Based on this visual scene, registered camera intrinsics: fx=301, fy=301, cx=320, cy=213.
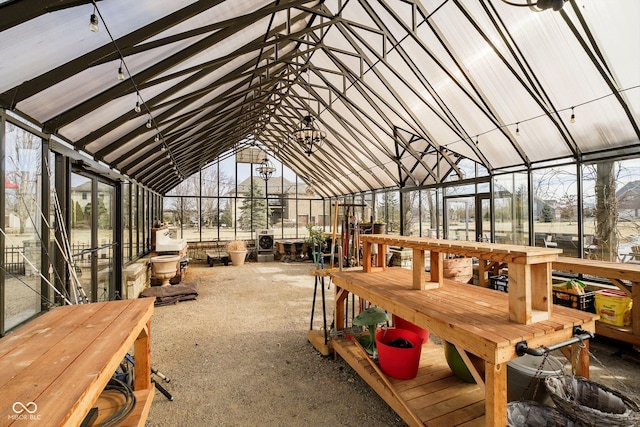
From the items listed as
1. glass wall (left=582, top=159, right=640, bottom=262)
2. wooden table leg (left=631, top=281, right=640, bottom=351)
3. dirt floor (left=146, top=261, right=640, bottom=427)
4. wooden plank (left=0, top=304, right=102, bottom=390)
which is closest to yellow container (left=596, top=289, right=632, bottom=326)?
wooden table leg (left=631, top=281, right=640, bottom=351)

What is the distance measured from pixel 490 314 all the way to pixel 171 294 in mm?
5683

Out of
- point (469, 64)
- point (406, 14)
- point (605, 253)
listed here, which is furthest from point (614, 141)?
point (406, 14)

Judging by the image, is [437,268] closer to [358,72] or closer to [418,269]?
[418,269]

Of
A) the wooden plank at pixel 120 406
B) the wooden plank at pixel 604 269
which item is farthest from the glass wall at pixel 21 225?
the wooden plank at pixel 604 269

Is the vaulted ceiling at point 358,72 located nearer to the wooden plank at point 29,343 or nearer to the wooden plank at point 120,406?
the wooden plank at point 29,343

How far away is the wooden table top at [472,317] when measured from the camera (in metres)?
1.59

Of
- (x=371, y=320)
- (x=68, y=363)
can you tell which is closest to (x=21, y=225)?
(x=68, y=363)

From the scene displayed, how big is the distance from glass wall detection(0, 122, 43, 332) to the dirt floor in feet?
4.49

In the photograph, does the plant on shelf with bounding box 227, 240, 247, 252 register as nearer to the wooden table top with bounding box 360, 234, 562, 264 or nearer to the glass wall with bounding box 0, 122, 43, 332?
the glass wall with bounding box 0, 122, 43, 332

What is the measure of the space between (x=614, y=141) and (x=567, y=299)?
8.58ft

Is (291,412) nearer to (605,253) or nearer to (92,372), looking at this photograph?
(92,372)

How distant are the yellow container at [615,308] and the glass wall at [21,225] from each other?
6129 millimetres

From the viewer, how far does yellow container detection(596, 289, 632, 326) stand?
3729 millimetres

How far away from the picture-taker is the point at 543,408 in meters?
1.91
